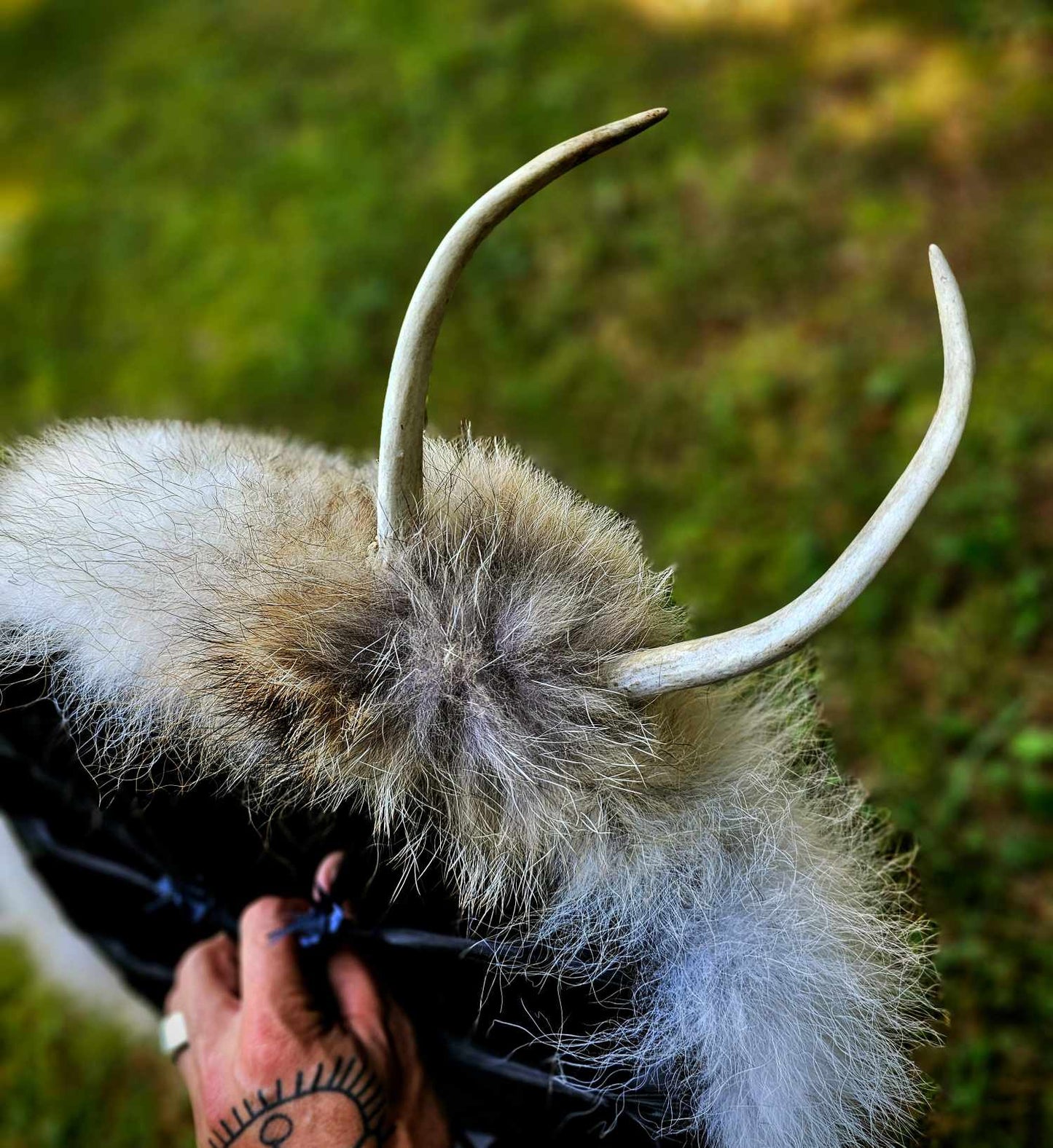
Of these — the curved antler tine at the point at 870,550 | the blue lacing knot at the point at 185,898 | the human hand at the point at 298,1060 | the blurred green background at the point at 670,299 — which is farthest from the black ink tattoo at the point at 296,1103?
the blurred green background at the point at 670,299

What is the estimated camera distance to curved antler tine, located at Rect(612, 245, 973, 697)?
0.79m

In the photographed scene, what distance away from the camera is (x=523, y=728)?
0.94 metres

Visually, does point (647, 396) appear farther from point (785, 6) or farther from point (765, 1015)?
point (765, 1015)

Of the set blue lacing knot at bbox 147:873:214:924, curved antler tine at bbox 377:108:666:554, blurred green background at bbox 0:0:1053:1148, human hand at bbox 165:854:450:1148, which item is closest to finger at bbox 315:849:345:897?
human hand at bbox 165:854:450:1148

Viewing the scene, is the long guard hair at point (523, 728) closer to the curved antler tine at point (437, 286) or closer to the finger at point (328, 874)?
the curved antler tine at point (437, 286)

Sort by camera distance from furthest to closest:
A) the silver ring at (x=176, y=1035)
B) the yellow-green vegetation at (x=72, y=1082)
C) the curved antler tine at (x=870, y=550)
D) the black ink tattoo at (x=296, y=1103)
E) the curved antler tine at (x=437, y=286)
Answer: the yellow-green vegetation at (x=72, y=1082)
the silver ring at (x=176, y=1035)
the black ink tattoo at (x=296, y=1103)
the curved antler tine at (x=437, y=286)
the curved antler tine at (x=870, y=550)

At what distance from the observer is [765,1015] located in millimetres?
949

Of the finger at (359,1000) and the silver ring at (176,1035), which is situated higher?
the finger at (359,1000)

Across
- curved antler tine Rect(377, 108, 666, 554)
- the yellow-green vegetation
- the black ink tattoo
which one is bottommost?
the yellow-green vegetation

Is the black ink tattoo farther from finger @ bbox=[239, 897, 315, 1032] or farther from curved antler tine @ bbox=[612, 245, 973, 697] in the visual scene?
curved antler tine @ bbox=[612, 245, 973, 697]

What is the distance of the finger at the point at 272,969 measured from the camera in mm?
1132

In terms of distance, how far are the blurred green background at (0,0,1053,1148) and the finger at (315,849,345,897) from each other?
1.28 metres

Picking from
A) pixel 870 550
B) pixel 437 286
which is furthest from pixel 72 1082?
pixel 870 550

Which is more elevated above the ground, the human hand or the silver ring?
the human hand
